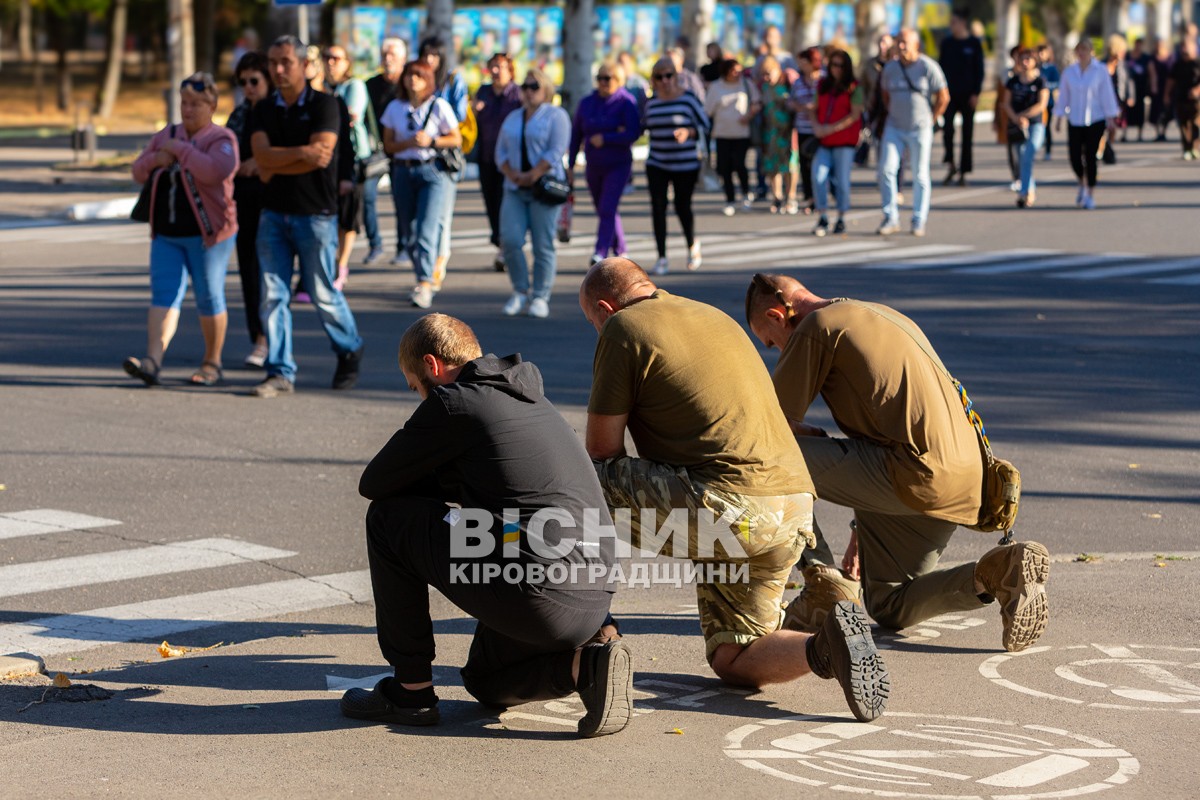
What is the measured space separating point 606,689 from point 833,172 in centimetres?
1544

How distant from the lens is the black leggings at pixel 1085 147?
21891 mm

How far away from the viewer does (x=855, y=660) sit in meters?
5.14

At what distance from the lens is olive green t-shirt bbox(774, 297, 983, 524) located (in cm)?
600

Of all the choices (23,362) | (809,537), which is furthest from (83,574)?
(23,362)

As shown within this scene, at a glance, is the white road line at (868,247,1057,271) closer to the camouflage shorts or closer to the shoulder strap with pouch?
the shoulder strap with pouch

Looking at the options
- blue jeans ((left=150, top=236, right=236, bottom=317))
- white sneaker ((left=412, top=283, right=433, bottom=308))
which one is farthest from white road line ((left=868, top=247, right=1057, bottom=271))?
blue jeans ((left=150, top=236, right=236, bottom=317))

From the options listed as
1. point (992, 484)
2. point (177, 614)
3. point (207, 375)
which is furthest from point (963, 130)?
point (177, 614)

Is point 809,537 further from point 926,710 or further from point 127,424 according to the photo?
point 127,424

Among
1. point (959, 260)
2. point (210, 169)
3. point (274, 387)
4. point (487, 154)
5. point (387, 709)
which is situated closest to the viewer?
point (387, 709)

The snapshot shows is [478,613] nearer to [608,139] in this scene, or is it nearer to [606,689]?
[606,689]

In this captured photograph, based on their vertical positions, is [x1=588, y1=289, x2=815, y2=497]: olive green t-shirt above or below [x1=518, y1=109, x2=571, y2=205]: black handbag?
below

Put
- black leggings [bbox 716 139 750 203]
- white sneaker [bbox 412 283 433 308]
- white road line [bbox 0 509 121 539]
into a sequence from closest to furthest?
white road line [bbox 0 509 121 539], white sneaker [bbox 412 283 433 308], black leggings [bbox 716 139 750 203]

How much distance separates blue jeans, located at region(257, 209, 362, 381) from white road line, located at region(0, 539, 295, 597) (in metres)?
3.47

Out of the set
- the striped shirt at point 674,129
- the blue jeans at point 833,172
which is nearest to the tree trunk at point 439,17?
the blue jeans at point 833,172
